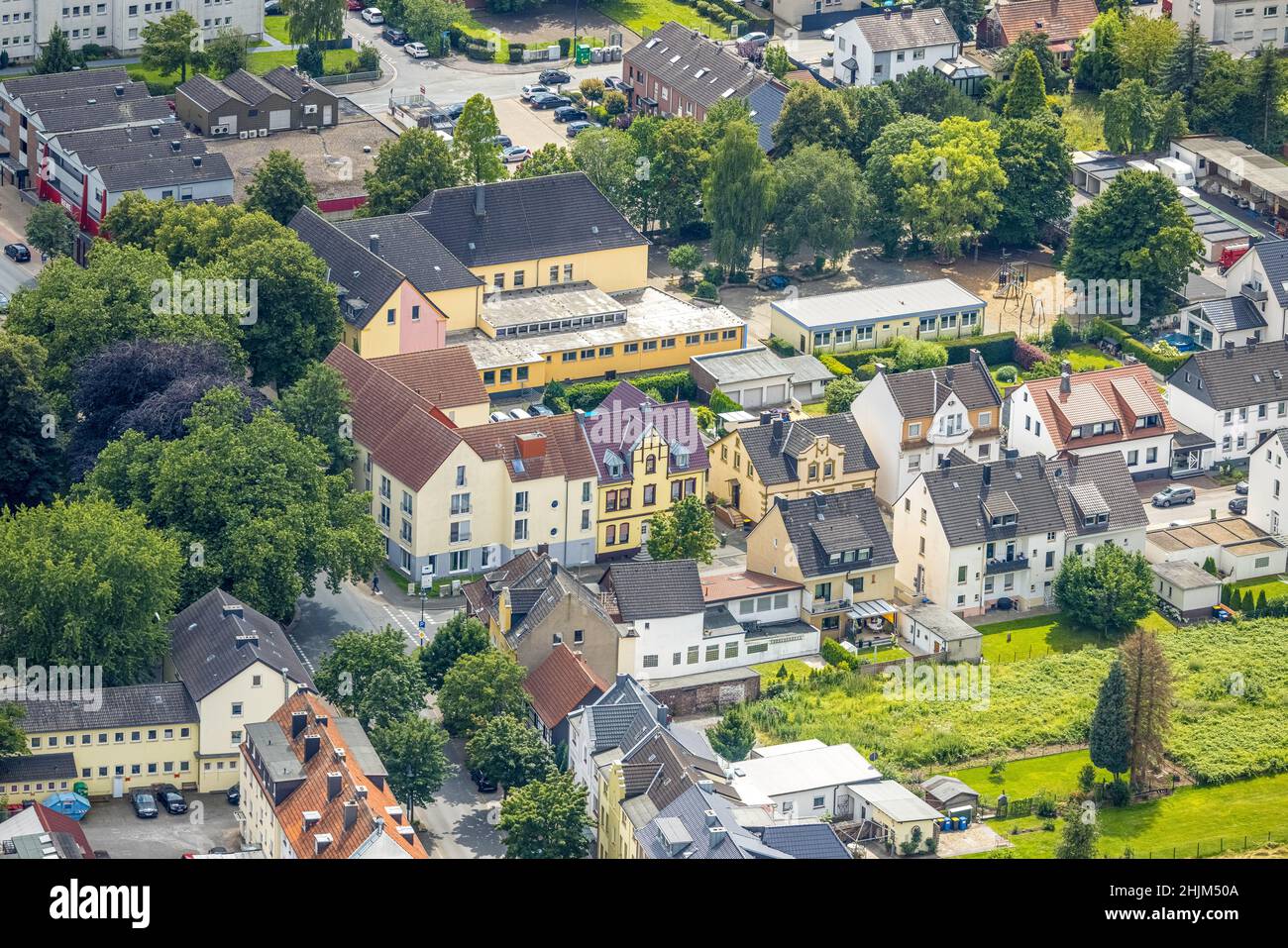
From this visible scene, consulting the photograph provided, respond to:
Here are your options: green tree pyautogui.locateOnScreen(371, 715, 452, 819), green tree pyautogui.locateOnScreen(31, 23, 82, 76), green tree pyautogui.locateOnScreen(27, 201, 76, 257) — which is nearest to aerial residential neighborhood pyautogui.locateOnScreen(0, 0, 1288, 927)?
green tree pyautogui.locateOnScreen(371, 715, 452, 819)

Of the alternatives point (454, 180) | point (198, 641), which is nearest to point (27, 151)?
point (454, 180)

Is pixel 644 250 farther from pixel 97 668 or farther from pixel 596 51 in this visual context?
pixel 97 668

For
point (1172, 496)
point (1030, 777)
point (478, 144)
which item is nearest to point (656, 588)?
point (1030, 777)

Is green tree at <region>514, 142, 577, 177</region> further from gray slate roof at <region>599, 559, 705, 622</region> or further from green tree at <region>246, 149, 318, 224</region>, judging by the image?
gray slate roof at <region>599, 559, 705, 622</region>

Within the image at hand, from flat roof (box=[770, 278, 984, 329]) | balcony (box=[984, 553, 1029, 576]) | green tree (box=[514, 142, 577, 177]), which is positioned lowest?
balcony (box=[984, 553, 1029, 576])

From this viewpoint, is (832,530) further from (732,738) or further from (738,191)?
(738,191)
